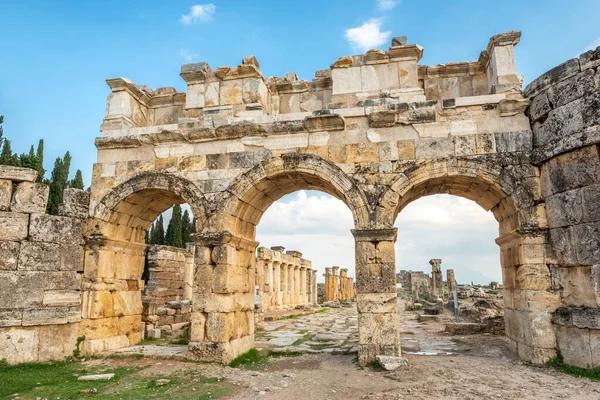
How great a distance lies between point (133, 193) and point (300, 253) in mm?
18399

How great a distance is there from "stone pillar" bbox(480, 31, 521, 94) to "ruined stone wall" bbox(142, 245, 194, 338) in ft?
26.6

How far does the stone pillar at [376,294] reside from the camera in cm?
685

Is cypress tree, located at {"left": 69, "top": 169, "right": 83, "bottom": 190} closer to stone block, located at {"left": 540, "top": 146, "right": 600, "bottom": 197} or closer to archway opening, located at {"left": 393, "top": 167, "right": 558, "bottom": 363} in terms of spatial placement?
archway opening, located at {"left": 393, "top": 167, "right": 558, "bottom": 363}

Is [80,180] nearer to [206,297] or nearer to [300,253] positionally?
[300,253]

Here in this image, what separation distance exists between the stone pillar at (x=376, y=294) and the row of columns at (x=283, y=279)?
32.7 feet

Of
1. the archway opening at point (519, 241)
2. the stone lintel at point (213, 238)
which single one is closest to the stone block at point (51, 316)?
the stone lintel at point (213, 238)

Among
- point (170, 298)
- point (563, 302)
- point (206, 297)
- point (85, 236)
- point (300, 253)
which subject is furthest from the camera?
point (300, 253)

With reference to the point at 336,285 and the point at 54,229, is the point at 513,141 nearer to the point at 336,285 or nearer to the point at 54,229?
the point at 54,229

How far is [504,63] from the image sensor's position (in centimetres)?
773

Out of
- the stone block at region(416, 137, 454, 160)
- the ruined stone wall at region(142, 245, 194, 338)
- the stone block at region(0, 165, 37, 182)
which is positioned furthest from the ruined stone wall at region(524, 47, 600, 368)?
A: the stone block at region(0, 165, 37, 182)

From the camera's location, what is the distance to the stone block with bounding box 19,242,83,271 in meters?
7.52

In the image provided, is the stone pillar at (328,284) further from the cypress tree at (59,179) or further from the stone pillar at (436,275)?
the cypress tree at (59,179)

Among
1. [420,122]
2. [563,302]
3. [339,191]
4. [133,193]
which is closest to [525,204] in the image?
[563,302]

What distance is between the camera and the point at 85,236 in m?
8.25
